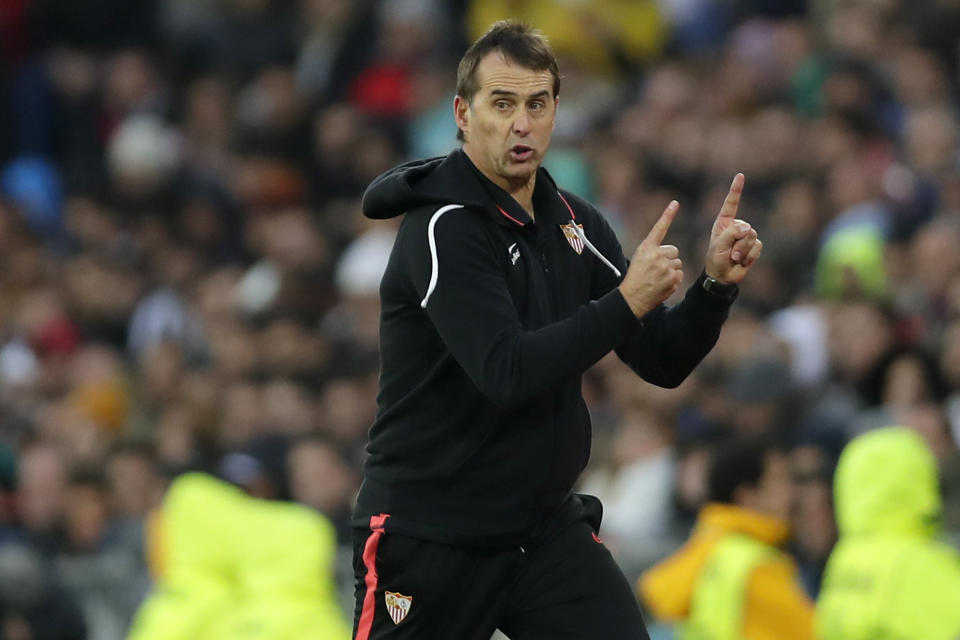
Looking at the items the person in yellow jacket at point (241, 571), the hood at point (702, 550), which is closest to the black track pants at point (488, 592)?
the hood at point (702, 550)

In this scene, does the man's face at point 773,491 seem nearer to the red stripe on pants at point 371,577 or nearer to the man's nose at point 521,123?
the red stripe on pants at point 371,577

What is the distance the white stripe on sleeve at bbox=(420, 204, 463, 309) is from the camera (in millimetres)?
4633

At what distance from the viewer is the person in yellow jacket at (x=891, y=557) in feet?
19.9

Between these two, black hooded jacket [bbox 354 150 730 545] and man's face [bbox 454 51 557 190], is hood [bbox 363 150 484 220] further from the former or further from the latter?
man's face [bbox 454 51 557 190]

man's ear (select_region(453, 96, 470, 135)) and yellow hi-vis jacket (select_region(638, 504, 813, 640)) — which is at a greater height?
man's ear (select_region(453, 96, 470, 135))

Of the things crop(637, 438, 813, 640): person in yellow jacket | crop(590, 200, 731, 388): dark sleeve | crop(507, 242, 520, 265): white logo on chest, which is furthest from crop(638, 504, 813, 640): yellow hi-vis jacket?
crop(507, 242, 520, 265): white logo on chest

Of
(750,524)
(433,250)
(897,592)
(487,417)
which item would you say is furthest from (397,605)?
(750,524)

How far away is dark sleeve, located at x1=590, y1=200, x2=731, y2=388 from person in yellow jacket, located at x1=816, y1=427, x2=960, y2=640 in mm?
1477

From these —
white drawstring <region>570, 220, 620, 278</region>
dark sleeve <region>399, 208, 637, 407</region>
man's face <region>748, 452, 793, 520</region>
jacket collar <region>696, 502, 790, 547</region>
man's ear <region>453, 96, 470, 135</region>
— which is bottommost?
jacket collar <region>696, 502, 790, 547</region>

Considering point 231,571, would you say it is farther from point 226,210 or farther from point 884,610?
point 226,210

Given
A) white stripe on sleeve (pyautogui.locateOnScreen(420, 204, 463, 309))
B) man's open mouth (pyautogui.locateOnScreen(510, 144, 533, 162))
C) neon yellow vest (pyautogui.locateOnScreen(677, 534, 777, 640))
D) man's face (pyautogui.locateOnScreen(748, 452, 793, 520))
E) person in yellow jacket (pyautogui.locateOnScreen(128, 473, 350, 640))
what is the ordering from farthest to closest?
person in yellow jacket (pyautogui.locateOnScreen(128, 473, 350, 640)) < man's face (pyautogui.locateOnScreen(748, 452, 793, 520)) < neon yellow vest (pyautogui.locateOnScreen(677, 534, 777, 640)) < man's open mouth (pyautogui.locateOnScreen(510, 144, 533, 162)) < white stripe on sleeve (pyautogui.locateOnScreen(420, 204, 463, 309))

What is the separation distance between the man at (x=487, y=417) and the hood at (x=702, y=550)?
6.41 ft

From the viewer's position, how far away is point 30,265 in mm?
14234

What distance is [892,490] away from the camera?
243 inches
